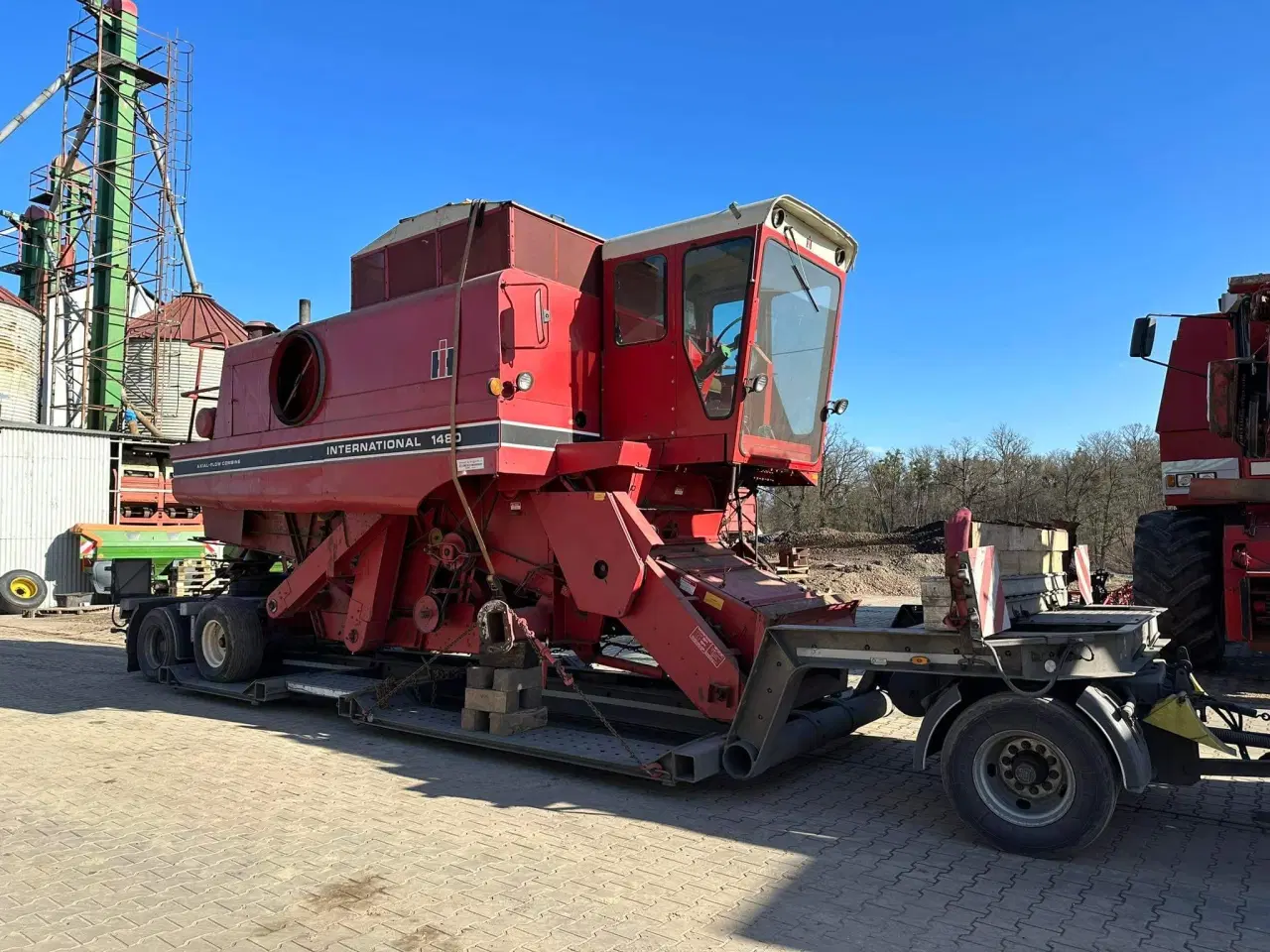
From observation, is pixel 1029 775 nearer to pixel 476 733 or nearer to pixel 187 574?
pixel 476 733

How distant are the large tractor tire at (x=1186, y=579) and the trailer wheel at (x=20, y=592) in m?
20.0

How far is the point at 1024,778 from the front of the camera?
15.1ft

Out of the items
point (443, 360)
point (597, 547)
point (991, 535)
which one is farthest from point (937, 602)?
Answer: point (443, 360)

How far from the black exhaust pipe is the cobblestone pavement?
25 centimetres

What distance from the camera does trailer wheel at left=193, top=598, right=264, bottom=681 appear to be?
898 centimetres

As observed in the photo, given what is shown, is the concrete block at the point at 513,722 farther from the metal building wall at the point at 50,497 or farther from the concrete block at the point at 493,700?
the metal building wall at the point at 50,497

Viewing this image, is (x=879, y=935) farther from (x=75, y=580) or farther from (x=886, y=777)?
(x=75, y=580)

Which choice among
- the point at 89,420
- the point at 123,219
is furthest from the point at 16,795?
the point at 123,219

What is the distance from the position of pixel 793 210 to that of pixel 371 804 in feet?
16.8

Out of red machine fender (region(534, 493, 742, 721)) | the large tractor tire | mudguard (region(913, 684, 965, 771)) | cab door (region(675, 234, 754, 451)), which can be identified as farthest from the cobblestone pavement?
the large tractor tire

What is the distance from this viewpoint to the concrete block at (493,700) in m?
6.63

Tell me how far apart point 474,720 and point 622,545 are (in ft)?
6.07

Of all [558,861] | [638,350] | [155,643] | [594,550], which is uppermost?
[638,350]

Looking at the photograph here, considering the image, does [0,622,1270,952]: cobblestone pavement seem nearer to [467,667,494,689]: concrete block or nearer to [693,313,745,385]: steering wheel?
[467,667,494,689]: concrete block
